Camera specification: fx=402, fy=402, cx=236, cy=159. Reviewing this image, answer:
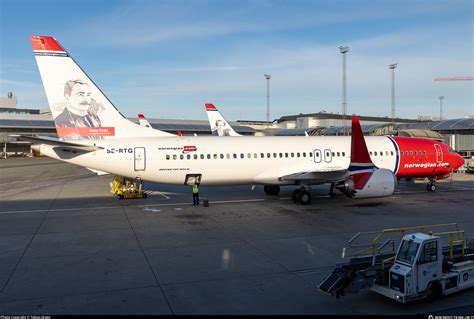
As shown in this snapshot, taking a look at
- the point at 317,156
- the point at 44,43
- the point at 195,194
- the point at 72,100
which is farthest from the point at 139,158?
the point at 317,156

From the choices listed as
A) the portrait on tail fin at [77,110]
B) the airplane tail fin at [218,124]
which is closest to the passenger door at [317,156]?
the portrait on tail fin at [77,110]

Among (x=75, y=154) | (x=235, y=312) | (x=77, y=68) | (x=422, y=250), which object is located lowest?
(x=235, y=312)

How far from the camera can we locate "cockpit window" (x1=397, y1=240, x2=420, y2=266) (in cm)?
1020

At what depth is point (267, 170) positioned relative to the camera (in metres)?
26.2

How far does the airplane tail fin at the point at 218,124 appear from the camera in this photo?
1999 inches

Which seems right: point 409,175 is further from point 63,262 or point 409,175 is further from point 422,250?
point 63,262

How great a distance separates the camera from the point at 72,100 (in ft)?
76.2

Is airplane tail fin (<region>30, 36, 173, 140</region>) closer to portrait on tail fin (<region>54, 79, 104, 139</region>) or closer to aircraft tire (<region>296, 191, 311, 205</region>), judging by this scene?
portrait on tail fin (<region>54, 79, 104, 139</region>)

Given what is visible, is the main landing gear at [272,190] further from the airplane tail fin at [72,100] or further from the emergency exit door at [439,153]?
the emergency exit door at [439,153]

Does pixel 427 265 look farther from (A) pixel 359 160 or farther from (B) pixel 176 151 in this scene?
(B) pixel 176 151

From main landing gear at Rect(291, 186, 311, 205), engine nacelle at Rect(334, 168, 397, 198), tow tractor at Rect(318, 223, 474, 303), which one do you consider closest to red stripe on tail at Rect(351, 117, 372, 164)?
engine nacelle at Rect(334, 168, 397, 198)

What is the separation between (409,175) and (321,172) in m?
9.16

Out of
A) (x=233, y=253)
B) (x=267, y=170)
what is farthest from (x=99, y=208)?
(x=233, y=253)

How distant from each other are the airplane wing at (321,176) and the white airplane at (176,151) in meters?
0.06
